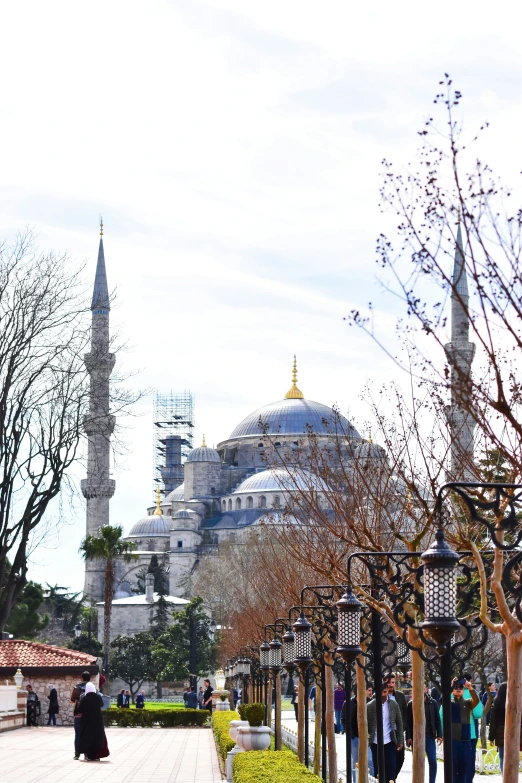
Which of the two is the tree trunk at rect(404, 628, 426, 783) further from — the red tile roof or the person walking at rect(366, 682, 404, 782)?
the red tile roof

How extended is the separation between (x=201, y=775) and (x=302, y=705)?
2.29 metres

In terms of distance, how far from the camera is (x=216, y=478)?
299ft

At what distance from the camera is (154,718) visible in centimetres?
3150

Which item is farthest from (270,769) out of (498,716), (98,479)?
(98,479)

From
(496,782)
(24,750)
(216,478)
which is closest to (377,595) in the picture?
(496,782)

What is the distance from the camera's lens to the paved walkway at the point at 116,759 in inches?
632

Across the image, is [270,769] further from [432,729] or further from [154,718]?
[154,718]

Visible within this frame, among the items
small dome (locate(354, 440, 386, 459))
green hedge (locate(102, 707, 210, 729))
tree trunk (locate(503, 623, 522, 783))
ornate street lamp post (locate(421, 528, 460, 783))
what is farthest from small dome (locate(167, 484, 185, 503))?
ornate street lamp post (locate(421, 528, 460, 783))

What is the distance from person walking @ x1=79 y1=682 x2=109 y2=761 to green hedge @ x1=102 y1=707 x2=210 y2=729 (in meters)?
12.4

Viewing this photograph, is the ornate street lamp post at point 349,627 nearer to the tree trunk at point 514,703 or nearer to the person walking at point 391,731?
the tree trunk at point 514,703

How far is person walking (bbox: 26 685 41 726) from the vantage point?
96.1 ft

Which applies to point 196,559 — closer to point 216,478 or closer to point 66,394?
point 216,478

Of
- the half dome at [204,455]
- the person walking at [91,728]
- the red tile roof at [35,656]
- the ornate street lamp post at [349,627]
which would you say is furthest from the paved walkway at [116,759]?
the half dome at [204,455]

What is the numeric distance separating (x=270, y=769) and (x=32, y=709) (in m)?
18.6
